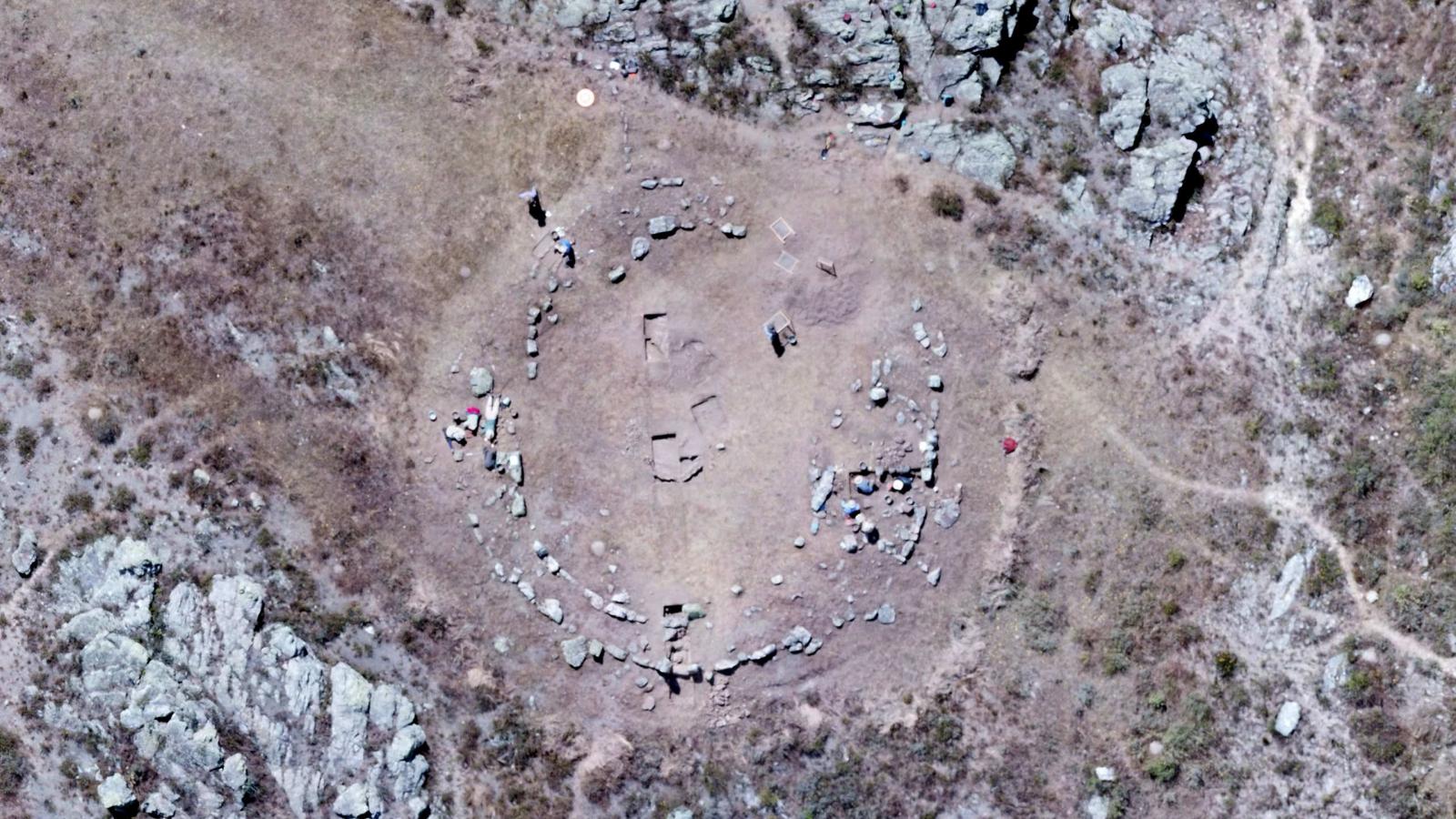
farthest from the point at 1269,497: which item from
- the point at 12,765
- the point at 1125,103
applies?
the point at 12,765

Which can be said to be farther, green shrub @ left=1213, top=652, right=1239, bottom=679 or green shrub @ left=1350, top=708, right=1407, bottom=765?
green shrub @ left=1213, top=652, right=1239, bottom=679

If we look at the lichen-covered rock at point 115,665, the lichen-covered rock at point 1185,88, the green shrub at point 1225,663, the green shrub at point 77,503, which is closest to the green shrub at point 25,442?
the green shrub at point 77,503

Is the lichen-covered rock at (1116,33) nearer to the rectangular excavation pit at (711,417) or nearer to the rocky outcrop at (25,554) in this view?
the rectangular excavation pit at (711,417)

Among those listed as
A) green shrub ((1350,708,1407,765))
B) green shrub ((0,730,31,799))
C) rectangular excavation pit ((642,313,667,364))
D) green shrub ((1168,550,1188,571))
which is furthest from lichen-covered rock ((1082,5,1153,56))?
green shrub ((0,730,31,799))

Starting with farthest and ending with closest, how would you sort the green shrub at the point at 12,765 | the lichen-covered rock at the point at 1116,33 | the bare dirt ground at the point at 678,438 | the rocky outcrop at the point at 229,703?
the lichen-covered rock at the point at 1116,33 → the bare dirt ground at the point at 678,438 → the green shrub at the point at 12,765 → the rocky outcrop at the point at 229,703

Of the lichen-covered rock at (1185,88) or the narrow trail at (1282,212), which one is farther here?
the lichen-covered rock at (1185,88)

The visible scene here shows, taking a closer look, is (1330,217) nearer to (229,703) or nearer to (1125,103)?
(1125,103)

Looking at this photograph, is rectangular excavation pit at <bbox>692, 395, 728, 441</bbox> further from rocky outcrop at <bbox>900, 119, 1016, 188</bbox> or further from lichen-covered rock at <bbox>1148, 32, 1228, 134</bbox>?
lichen-covered rock at <bbox>1148, 32, 1228, 134</bbox>
